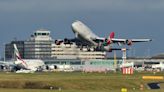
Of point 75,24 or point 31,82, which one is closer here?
point 31,82

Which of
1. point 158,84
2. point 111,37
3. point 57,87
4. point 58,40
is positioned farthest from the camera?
point 111,37

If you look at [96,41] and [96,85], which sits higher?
[96,41]

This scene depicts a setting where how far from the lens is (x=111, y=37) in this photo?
7830 inches

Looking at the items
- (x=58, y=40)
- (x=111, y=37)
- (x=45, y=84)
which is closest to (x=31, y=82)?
(x=45, y=84)

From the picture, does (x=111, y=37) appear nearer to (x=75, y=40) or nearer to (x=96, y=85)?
(x=75, y=40)

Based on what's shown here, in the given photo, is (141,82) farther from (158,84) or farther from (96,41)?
(96,41)

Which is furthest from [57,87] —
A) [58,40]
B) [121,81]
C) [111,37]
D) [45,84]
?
[111,37]

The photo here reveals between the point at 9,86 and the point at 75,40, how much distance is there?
74.1m

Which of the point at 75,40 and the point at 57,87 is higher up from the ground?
the point at 75,40

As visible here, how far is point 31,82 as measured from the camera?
120000 mm

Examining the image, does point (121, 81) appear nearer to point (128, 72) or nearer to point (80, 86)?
point (80, 86)

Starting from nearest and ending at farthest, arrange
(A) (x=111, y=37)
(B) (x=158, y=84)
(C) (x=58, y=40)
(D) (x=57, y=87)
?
(D) (x=57, y=87)
(B) (x=158, y=84)
(C) (x=58, y=40)
(A) (x=111, y=37)

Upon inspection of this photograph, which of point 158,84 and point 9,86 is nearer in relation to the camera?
point 9,86

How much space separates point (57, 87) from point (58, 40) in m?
71.4
